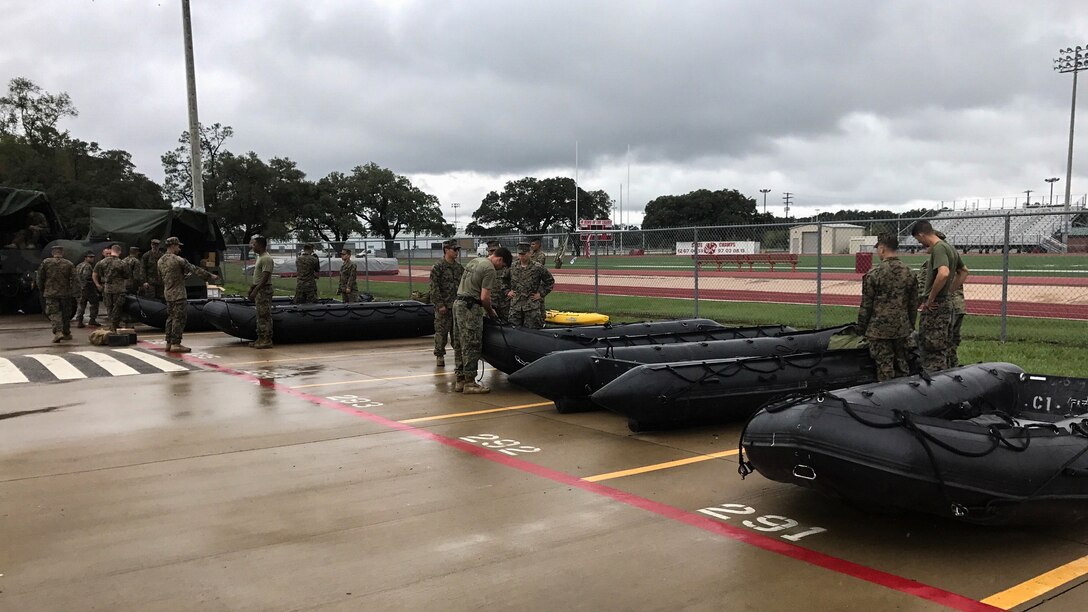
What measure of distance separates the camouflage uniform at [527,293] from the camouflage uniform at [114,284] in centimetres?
858

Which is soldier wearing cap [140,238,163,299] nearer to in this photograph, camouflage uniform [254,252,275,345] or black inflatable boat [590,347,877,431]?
camouflage uniform [254,252,275,345]

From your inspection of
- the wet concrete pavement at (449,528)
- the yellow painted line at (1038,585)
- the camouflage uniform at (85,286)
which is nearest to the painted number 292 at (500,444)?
the wet concrete pavement at (449,528)

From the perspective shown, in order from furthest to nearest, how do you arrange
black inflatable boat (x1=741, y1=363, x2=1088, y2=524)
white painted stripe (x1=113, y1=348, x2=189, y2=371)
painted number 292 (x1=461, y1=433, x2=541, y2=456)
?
white painted stripe (x1=113, y1=348, x2=189, y2=371), painted number 292 (x1=461, y1=433, x2=541, y2=456), black inflatable boat (x1=741, y1=363, x2=1088, y2=524)

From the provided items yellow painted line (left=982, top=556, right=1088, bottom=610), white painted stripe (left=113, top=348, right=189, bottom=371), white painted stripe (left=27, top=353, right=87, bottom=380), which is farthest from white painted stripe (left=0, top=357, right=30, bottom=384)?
yellow painted line (left=982, top=556, right=1088, bottom=610)

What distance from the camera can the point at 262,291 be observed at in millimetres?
14109

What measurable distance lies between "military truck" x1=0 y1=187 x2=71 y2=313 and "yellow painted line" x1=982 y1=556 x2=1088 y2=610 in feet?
77.5

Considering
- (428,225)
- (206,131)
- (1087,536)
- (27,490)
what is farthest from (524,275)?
(428,225)

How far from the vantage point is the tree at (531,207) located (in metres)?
112

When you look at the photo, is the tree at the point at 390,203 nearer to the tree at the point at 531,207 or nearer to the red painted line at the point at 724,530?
the tree at the point at 531,207

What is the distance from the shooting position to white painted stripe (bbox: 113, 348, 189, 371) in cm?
1218

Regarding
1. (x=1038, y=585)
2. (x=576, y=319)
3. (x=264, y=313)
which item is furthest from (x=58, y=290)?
(x=1038, y=585)

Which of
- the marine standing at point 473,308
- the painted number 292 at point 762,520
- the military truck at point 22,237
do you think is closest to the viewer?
the painted number 292 at point 762,520

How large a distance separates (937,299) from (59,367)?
12371 millimetres

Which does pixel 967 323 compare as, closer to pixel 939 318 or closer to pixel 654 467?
pixel 939 318
